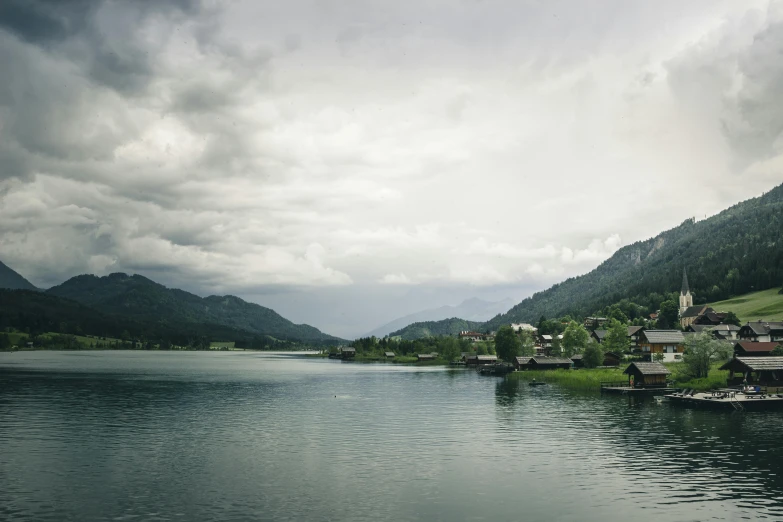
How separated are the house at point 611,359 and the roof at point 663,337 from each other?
42.6 feet

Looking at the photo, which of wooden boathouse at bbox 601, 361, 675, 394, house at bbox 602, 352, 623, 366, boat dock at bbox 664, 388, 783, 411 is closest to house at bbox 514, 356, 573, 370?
house at bbox 602, 352, 623, 366

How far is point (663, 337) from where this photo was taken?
602 feet

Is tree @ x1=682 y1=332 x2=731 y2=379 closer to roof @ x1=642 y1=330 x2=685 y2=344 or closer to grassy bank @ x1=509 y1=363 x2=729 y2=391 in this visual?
grassy bank @ x1=509 y1=363 x2=729 y2=391

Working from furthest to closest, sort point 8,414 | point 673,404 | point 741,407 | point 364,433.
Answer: point 673,404 → point 741,407 → point 8,414 → point 364,433

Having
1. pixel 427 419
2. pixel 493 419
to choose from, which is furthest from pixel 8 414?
pixel 493 419

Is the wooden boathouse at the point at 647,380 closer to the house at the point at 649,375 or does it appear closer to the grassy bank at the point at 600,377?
the house at the point at 649,375

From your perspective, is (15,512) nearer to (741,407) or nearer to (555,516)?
(555,516)

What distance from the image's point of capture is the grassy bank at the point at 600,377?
385 ft

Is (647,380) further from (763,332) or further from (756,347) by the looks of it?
(763,332)

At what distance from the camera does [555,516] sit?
39969 mm

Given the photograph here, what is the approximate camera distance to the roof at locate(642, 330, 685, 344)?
181750mm

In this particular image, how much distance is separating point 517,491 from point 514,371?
Answer: 501 feet

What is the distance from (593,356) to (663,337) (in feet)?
101

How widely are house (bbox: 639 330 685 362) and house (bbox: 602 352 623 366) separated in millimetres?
10812
